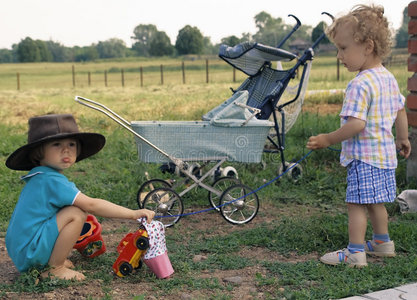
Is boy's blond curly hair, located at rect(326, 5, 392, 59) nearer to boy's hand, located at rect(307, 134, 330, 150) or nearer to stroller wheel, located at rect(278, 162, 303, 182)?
boy's hand, located at rect(307, 134, 330, 150)

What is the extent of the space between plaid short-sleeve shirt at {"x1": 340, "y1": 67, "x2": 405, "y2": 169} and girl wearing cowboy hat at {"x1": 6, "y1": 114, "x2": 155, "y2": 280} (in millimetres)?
1426

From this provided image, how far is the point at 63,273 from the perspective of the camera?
3.51m

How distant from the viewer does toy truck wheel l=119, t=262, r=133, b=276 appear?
3574 millimetres

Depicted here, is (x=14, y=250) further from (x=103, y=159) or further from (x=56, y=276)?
(x=103, y=159)

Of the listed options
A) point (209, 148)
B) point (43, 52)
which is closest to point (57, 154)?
point (209, 148)

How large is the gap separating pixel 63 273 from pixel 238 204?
1.91 meters

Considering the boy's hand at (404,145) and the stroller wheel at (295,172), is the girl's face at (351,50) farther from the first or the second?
the stroller wheel at (295,172)

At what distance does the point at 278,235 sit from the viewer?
454cm

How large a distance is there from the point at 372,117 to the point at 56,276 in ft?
7.22

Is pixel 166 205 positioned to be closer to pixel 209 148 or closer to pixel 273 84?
pixel 209 148

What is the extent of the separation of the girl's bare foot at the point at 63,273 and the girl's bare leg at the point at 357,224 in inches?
69.8

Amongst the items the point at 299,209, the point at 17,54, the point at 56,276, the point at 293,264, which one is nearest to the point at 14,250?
the point at 56,276

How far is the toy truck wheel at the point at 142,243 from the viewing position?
3547 millimetres

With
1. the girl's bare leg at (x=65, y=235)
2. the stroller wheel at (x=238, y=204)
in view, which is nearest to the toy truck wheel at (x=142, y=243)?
the girl's bare leg at (x=65, y=235)
